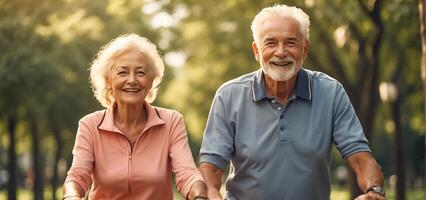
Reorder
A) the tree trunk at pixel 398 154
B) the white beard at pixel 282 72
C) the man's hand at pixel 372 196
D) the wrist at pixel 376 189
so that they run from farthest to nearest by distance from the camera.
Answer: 1. the tree trunk at pixel 398 154
2. the white beard at pixel 282 72
3. the wrist at pixel 376 189
4. the man's hand at pixel 372 196

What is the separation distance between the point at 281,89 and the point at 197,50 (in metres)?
22.7

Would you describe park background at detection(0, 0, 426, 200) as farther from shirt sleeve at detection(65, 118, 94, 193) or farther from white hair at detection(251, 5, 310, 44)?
shirt sleeve at detection(65, 118, 94, 193)

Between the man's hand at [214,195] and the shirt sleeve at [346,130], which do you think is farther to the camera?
the shirt sleeve at [346,130]

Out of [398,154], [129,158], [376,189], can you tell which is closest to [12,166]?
[398,154]

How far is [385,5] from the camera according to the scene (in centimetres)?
1599

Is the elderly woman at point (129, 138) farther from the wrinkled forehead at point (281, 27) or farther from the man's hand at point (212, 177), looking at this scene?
the wrinkled forehead at point (281, 27)

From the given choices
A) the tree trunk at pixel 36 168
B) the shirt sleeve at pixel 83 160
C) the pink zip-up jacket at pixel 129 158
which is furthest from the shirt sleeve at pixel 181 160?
the tree trunk at pixel 36 168

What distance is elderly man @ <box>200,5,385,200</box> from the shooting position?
494 cm

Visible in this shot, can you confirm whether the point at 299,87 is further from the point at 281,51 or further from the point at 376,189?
the point at 376,189

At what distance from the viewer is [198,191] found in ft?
15.6

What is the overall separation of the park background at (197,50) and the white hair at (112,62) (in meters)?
8.99

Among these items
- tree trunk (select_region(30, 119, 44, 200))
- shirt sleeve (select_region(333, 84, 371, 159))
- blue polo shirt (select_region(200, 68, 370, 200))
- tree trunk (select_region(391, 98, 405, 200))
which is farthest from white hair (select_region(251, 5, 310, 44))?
tree trunk (select_region(30, 119, 44, 200))

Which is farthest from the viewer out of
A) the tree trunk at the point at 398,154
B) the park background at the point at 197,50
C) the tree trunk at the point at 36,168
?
the tree trunk at the point at 36,168

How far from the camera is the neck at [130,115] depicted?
17.2ft
